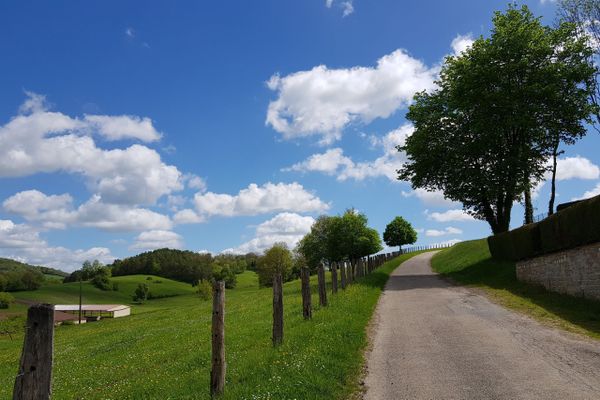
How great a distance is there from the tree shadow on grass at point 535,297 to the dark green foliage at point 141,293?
118082mm

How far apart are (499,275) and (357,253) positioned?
27.3 m

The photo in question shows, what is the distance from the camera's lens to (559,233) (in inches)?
783

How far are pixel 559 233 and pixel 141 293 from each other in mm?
131701

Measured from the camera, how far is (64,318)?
89750 mm

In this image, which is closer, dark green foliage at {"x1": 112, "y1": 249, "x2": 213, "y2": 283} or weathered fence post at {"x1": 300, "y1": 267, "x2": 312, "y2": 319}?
weathered fence post at {"x1": 300, "y1": 267, "x2": 312, "y2": 319}

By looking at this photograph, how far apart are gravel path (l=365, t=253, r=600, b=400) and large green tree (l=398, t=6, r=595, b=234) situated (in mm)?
20463

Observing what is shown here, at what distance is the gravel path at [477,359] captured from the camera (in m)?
7.70

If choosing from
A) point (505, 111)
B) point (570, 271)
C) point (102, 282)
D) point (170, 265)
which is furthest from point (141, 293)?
point (570, 271)

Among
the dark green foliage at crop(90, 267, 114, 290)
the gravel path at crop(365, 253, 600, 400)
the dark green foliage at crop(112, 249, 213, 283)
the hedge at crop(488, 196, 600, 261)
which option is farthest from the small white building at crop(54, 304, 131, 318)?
the gravel path at crop(365, 253, 600, 400)

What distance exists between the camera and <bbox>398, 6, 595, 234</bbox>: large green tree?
32125 millimetres

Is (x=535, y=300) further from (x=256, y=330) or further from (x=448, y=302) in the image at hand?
(x=256, y=330)

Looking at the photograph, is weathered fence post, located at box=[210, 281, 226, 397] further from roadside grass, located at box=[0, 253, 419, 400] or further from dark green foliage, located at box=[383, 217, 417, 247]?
dark green foliage, located at box=[383, 217, 417, 247]

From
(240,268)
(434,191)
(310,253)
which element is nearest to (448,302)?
(434,191)

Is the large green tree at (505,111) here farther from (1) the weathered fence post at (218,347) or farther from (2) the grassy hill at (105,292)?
(2) the grassy hill at (105,292)
